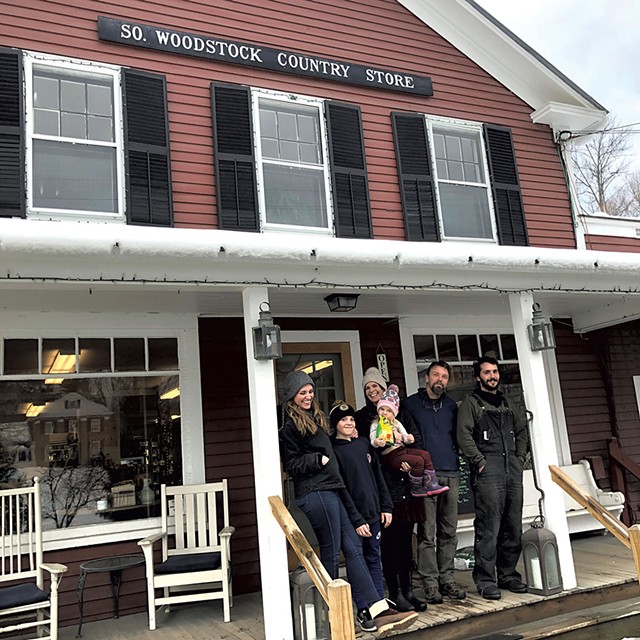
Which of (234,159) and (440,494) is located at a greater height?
(234,159)

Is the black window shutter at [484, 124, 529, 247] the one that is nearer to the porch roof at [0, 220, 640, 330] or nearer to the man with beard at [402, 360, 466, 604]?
the porch roof at [0, 220, 640, 330]

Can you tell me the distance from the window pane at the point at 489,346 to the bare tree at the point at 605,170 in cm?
1349

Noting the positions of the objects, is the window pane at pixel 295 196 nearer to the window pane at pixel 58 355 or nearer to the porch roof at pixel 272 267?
the porch roof at pixel 272 267

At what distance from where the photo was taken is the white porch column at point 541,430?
183 inches

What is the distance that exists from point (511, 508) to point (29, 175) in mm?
4272

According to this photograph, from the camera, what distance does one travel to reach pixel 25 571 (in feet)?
15.3

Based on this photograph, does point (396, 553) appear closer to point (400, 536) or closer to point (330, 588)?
point (400, 536)

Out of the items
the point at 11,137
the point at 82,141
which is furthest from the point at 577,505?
the point at 11,137

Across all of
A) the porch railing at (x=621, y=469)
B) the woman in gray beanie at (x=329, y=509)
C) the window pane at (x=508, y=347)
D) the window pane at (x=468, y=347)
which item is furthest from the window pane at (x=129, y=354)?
the porch railing at (x=621, y=469)

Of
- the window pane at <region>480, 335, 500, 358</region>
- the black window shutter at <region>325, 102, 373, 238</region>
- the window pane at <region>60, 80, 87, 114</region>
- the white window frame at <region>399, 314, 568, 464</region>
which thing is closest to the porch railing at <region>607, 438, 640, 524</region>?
the white window frame at <region>399, 314, 568, 464</region>

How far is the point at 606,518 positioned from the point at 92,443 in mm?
3804

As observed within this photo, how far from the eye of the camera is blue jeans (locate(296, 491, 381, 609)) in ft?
12.6

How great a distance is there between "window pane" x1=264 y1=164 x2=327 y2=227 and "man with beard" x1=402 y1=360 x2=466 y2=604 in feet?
6.56

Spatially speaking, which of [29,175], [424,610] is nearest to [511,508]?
[424,610]
